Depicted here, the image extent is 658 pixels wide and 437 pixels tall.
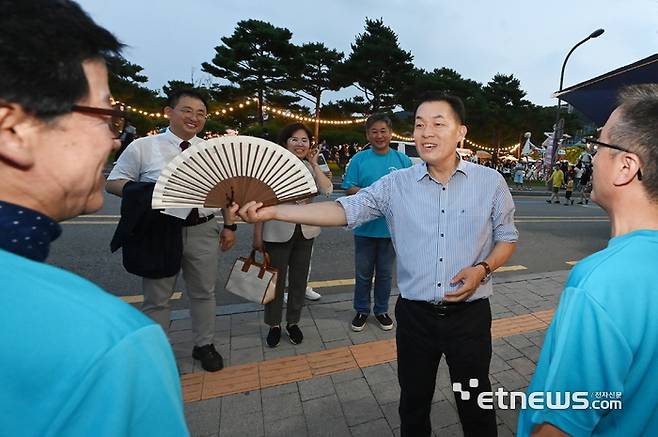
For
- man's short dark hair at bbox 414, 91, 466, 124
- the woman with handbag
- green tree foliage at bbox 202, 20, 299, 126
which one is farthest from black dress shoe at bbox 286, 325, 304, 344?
green tree foliage at bbox 202, 20, 299, 126

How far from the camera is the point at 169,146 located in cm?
273

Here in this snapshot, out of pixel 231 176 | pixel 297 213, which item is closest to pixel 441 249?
pixel 297 213

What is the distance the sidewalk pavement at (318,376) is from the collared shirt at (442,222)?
96 cm

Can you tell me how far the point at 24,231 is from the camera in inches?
24.8

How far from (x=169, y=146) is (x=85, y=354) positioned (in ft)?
8.15

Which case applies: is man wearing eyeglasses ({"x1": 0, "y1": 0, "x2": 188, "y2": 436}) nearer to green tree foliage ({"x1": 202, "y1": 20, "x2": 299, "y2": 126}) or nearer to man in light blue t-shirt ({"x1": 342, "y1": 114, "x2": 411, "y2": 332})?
man in light blue t-shirt ({"x1": 342, "y1": 114, "x2": 411, "y2": 332})

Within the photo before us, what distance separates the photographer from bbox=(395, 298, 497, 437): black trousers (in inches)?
74.0

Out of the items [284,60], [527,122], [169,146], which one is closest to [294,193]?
[169,146]

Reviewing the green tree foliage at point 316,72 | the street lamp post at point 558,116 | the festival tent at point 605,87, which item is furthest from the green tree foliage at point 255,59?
the festival tent at point 605,87

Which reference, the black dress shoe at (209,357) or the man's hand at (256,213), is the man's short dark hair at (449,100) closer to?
the man's hand at (256,213)

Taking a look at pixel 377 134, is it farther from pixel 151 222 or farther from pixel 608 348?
pixel 608 348

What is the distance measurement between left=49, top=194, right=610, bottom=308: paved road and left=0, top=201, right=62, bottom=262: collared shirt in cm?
361

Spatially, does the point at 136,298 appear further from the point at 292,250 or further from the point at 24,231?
the point at 24,231

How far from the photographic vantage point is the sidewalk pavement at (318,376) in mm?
2281
